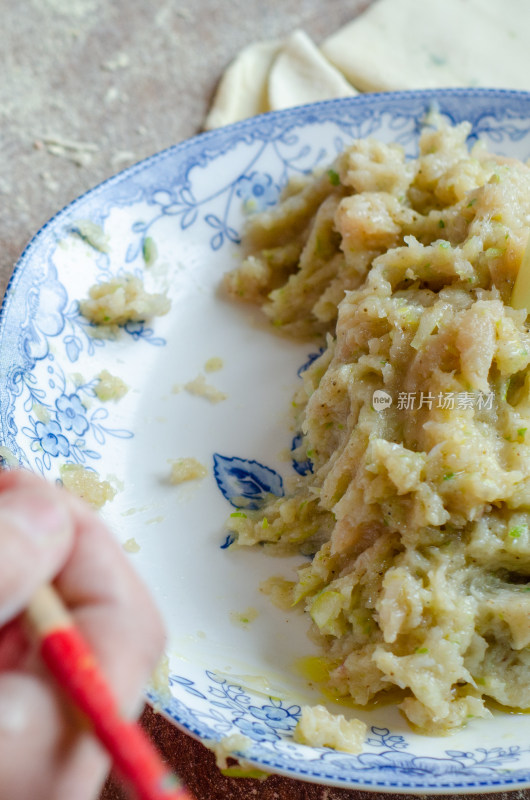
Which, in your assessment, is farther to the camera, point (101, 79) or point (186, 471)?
point (101, 79)

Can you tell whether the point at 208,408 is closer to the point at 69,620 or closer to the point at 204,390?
the point at 204,390

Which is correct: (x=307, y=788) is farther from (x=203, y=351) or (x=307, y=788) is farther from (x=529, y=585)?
(x=203, y=351)

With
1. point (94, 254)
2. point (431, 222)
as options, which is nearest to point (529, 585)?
point (431, 222)

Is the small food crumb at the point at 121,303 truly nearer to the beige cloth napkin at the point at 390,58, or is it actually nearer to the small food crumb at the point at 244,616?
the small food crumb at the point at 244,616

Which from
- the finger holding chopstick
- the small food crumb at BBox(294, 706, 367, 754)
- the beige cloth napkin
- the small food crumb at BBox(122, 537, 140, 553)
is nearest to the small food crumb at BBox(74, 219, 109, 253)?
the small food crumb at BBox(122, 537, 140, 553)

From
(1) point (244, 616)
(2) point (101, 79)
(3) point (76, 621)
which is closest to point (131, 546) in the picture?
(1) point (244, 616)

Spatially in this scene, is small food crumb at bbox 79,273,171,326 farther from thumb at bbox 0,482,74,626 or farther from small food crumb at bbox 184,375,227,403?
thumb at bbox 0,482,74,626
